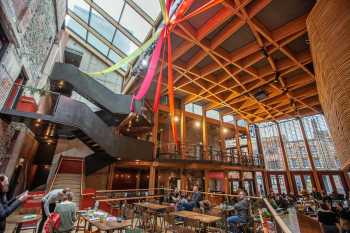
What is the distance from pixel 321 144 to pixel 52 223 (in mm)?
18000

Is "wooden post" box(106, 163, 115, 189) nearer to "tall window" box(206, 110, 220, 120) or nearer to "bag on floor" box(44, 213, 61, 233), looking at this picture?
"bag on floor" box(44, 213, 61, 233)

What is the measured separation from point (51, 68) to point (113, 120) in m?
4.17

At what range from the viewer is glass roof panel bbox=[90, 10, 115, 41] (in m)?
10.1

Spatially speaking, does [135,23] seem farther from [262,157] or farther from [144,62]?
[262,157]

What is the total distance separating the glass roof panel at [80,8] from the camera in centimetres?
964

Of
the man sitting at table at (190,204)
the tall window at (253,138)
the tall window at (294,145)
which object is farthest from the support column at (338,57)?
the tall window at (253,138)

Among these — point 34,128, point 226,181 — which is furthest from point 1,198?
point 226,181

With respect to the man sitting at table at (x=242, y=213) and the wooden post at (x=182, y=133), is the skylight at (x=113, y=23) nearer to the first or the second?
the wooden post at (x=182, y=133)

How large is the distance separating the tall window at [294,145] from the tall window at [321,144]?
589mm

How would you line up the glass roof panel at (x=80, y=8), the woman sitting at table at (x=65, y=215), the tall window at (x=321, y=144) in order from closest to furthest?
the woman sitting at table at (x=65, y=215), the glass roof panel at (x=80, y=8), the tall window at (x=321, y=144)

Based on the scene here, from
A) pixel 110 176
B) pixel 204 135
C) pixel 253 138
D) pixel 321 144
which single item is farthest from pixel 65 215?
pixel 321 144

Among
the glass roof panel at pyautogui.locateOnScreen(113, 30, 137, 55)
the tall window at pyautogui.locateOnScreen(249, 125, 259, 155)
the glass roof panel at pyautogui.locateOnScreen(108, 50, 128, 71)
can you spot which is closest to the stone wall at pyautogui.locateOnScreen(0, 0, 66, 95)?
the glass roof panel at pyautogui.locateOnScreen(113, 30, 137, 55)

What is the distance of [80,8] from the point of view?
32.9 feet

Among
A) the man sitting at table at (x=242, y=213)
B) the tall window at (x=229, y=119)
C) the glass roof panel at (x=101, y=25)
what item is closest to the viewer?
the man sitting at table at (x=242, y=213)
